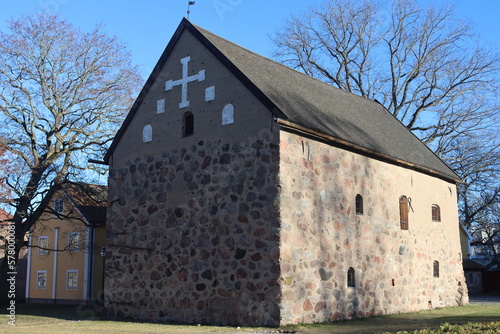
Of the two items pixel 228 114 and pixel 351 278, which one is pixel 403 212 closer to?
pixel 351 278

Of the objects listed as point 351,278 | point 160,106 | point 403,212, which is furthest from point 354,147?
point 160,106

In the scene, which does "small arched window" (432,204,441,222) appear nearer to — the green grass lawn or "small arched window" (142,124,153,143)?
the green grass lawn

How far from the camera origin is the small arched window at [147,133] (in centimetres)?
1652

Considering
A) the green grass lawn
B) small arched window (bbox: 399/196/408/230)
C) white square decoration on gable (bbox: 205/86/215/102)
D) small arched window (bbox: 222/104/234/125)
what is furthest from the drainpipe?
small arched window (bbox: 399/196/408/230)

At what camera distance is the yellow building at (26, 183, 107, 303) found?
2723 cm

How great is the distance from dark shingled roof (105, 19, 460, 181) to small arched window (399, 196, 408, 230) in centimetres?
120

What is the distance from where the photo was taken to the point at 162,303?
1512 centimetres

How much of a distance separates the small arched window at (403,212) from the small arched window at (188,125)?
281 inches

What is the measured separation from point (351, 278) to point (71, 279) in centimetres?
1817

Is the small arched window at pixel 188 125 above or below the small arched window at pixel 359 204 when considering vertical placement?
above

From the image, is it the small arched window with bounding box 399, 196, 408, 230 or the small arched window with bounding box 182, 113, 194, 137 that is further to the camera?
the small arched window with bounding box 399, 196, 408, 230

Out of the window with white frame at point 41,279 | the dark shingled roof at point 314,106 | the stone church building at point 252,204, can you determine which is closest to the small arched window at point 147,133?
the stone church building at point 252,204

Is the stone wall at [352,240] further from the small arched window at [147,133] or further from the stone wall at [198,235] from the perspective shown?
the small arched window at [147,133]

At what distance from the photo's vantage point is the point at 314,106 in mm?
16375
